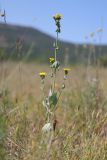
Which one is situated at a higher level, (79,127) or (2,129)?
(2,129)

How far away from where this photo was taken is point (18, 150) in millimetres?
2195

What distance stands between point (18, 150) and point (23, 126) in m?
0.39

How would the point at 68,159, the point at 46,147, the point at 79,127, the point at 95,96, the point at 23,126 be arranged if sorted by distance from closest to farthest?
the point at 46,147, the point at 68,159, the point at 23,126, the point at 79,127, the point at 95,96

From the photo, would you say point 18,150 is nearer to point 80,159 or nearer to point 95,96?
point 80,159

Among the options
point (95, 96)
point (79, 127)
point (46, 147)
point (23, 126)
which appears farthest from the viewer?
point (95, 96)

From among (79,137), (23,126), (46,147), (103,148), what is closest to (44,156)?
(46,147)

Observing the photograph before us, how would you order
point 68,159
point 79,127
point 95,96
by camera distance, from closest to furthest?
point 68,159 → point 79,127 → point 95,96

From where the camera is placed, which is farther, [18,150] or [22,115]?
[22,115]

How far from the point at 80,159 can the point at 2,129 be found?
452 millimetres

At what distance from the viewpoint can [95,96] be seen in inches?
146

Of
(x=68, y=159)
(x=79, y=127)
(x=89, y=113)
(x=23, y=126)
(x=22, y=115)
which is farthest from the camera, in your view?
(x=89, y=113)

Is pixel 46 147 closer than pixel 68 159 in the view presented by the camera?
Yes

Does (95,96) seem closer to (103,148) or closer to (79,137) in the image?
(79,137)

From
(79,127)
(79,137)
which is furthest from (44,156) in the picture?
(79,127)
